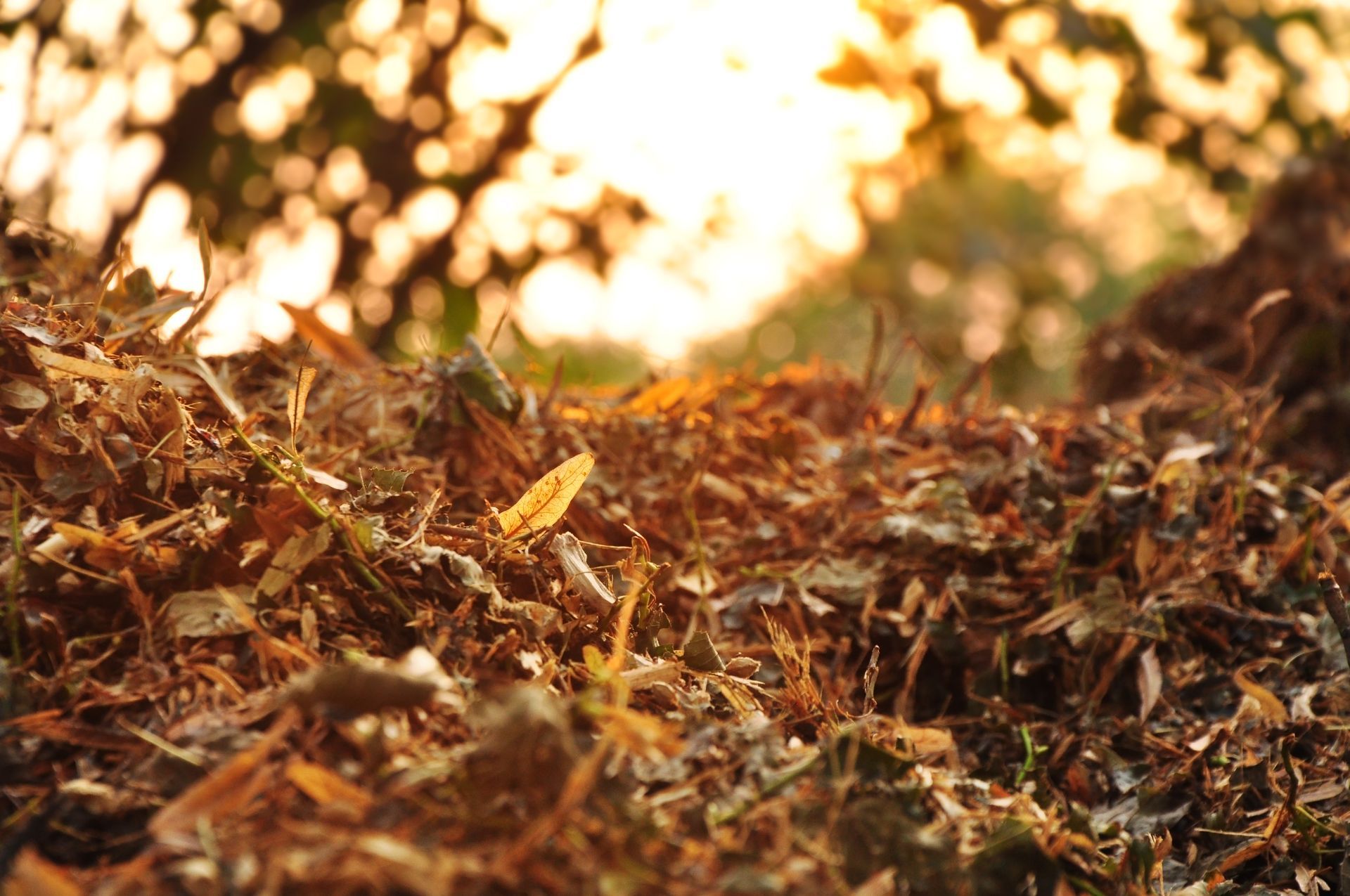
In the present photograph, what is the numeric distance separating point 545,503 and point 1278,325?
1.82 meters

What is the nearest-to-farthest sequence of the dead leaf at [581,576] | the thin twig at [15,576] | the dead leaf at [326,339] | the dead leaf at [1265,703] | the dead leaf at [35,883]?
the dead leaf at [35,883] → the thin twig at [15,576] → the dead leaf at [581,576] → the dead leaf at [1265,703] → the dead leaf at [326,339]

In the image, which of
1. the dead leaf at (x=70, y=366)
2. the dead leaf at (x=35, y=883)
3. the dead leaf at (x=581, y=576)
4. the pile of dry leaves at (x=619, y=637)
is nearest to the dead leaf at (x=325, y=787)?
the pile of dry leaves at (x=619, y=637)

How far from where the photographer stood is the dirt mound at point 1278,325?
6.53ft

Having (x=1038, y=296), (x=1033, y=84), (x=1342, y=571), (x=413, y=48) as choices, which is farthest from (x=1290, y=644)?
(x=1038, y=296)

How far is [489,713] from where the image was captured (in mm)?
757

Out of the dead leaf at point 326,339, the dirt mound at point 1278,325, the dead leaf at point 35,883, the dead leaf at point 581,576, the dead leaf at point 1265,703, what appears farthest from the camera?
the dirt mound at point 1278,325

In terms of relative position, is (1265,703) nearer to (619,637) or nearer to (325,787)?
(619,637)

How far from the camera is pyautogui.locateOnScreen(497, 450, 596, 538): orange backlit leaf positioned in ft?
3.43

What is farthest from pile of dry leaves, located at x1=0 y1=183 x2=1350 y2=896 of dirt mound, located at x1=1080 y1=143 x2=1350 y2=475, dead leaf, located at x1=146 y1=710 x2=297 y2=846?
dirt mound, located at x1=1080 y1=143 x2=1350 y2=475

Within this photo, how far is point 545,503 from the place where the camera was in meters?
1.05

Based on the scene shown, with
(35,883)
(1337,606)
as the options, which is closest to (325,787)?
(35,883)

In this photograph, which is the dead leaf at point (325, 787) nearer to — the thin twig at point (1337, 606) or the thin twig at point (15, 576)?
the thin twig at point (15, 576)

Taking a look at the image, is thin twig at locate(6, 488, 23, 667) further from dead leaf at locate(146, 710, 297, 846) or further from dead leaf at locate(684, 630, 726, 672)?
dead leaf at locate(684, 630, 726, 672)

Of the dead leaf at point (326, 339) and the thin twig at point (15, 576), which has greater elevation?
the dead leaf at point (326, 339)
